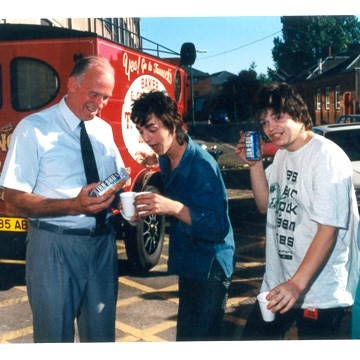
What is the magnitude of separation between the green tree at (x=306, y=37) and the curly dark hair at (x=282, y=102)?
93cm

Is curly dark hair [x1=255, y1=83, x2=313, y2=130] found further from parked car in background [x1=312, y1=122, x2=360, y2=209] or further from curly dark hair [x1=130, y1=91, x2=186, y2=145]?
parked car in background [x1=312, y1=122, x2=360, y2=209]

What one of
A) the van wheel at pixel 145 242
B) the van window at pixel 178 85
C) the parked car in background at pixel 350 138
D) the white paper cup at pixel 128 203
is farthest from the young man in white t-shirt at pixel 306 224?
the van window at pixel 178 85

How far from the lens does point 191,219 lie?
2148 millimetres

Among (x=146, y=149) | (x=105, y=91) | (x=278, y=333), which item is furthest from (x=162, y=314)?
(x=105, y=91)

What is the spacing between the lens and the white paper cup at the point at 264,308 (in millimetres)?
2047

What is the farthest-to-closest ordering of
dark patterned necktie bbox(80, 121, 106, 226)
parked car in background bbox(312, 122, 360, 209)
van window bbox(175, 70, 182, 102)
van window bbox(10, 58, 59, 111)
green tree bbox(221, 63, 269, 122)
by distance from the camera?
van window bbox(175, 70, 182, 102), van window bbox(10, 58, 59, 111), parked car in background bbox(312, 122, 360, 209), green tree bbox(221, 63, 269, 122), dark patterned necktie bbox(80, 121, 106, 226)

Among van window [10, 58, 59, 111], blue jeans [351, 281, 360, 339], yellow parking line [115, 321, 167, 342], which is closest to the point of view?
blue jeans [351, 281, 360, 339]

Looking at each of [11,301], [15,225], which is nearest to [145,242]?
[11,301]

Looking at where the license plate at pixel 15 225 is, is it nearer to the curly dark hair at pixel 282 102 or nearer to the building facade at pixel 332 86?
the building facade at pixel 332 86

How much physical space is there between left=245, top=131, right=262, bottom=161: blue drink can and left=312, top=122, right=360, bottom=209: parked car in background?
3.83ft

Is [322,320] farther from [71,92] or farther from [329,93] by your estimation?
[329,93]

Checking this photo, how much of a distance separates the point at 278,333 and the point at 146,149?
9.58ft

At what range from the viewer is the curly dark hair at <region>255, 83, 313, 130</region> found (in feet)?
6.98

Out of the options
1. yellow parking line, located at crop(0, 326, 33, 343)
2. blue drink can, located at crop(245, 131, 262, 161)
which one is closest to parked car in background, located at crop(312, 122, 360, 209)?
blue drink can, located at crop(245, 131, 262, 161)
